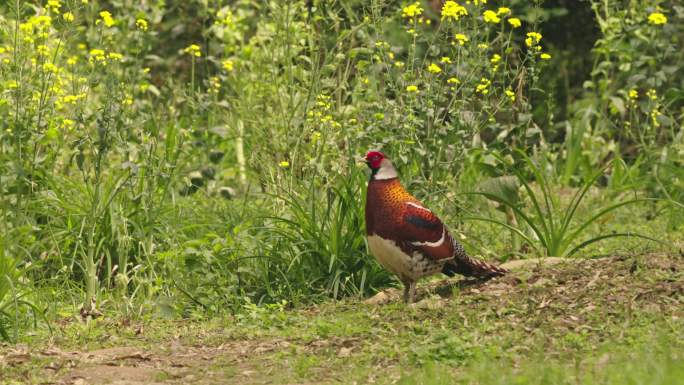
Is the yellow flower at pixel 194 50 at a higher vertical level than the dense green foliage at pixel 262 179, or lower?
higher

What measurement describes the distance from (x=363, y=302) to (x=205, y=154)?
2.88 m

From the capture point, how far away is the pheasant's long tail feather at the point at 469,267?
22.6 feet

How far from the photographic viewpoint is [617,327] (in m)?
5.95

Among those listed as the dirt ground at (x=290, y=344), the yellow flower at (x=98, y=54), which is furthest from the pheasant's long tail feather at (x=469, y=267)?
the yellow flower at (x=98, y=54)

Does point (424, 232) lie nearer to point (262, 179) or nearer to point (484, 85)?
point (484, 85)

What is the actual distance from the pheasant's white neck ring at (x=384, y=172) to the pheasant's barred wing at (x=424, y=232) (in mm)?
195

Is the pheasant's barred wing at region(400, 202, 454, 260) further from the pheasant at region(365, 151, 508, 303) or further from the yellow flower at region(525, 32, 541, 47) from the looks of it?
the yellow flower at region(525, 32, 541, 47)

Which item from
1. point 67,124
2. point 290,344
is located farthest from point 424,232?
point 67,124

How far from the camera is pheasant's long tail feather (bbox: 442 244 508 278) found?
22.6ft

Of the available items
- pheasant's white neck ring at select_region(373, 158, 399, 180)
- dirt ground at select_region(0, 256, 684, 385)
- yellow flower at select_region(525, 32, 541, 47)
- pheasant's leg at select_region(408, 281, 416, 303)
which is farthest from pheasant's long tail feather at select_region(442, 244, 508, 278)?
yellow flower at select_region(525, 32, 541, 47)

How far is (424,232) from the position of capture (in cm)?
668

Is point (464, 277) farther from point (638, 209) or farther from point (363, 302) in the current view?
point (638, 209)

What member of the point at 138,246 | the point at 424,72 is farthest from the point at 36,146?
the point at 424,72

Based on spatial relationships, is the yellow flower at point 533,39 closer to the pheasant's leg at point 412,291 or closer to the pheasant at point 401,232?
the pheasant at point 401,232
